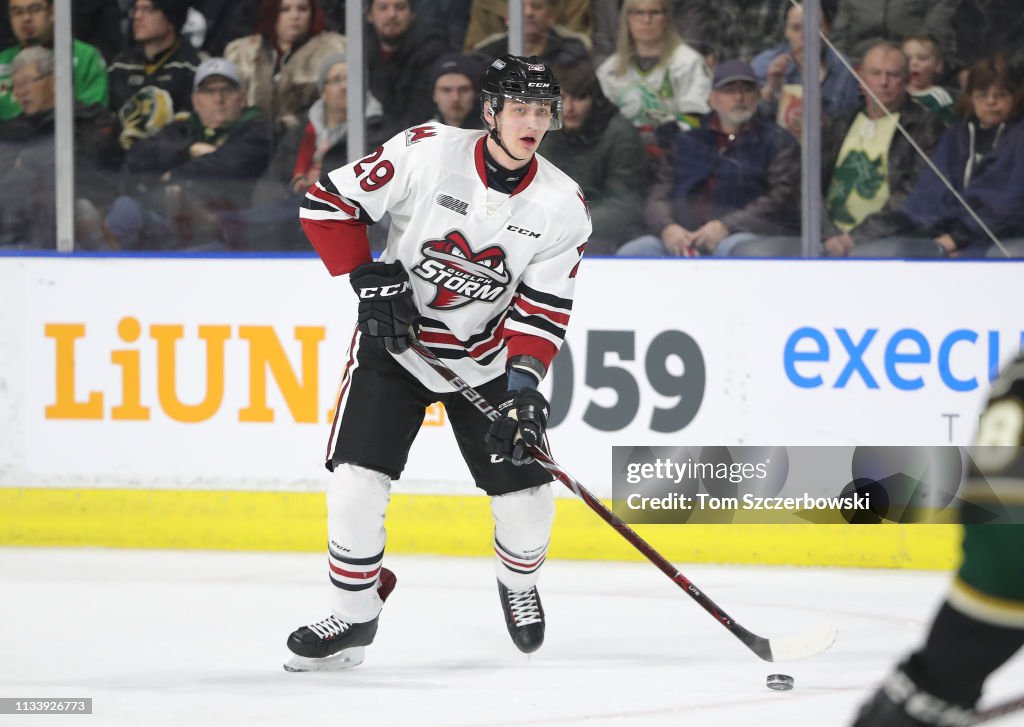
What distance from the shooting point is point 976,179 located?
4.59 metres

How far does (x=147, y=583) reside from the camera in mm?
3918

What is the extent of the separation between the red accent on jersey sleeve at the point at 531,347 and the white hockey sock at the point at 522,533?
282 millimetres

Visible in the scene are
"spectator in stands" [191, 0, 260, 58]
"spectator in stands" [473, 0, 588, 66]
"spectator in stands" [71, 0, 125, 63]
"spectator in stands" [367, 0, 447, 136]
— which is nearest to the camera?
"spectator in stands" [473, 0, 588, 66]

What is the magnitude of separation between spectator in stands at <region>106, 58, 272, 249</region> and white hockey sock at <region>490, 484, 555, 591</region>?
220 centimetres

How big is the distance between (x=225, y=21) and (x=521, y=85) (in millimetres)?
2400

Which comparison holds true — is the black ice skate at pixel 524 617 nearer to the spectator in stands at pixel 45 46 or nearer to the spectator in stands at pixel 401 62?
the spectator in stands at pixel 401 62

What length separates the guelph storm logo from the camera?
9.74 ft

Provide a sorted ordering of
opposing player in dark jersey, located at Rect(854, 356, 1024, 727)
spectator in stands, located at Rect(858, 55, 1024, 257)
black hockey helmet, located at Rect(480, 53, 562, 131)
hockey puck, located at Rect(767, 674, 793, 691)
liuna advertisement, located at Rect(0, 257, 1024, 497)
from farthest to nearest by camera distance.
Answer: spectator in stands, located at Rect(858, 55, 1024, 257)
liuna advertisement, located at Rect(0, 257, 1024, 497)
black hockey helmet, located at Rect(480, 53, 562, 131)
hockey puck, located at Rect(767, 674, 793, 691)
opposing player in dark jersey, located at Rect(854, 356, 1024, 727)

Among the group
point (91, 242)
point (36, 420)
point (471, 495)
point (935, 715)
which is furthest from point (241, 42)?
point (935, 715)

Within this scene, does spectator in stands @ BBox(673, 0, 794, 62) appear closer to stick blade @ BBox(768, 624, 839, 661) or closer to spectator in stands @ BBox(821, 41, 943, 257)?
spectator in stands @ BBox(821, 41, 943, 257)

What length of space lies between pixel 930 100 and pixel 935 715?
3.72 metres

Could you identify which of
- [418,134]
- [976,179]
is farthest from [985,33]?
[418,134]

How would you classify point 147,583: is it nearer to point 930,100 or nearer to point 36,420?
point 36,420

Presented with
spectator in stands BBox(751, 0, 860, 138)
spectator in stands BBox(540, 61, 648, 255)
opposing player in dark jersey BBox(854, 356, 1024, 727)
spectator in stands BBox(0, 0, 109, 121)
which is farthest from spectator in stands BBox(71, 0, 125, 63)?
opposing player in dark jersey BBox(854, 356, 1024, 727)
